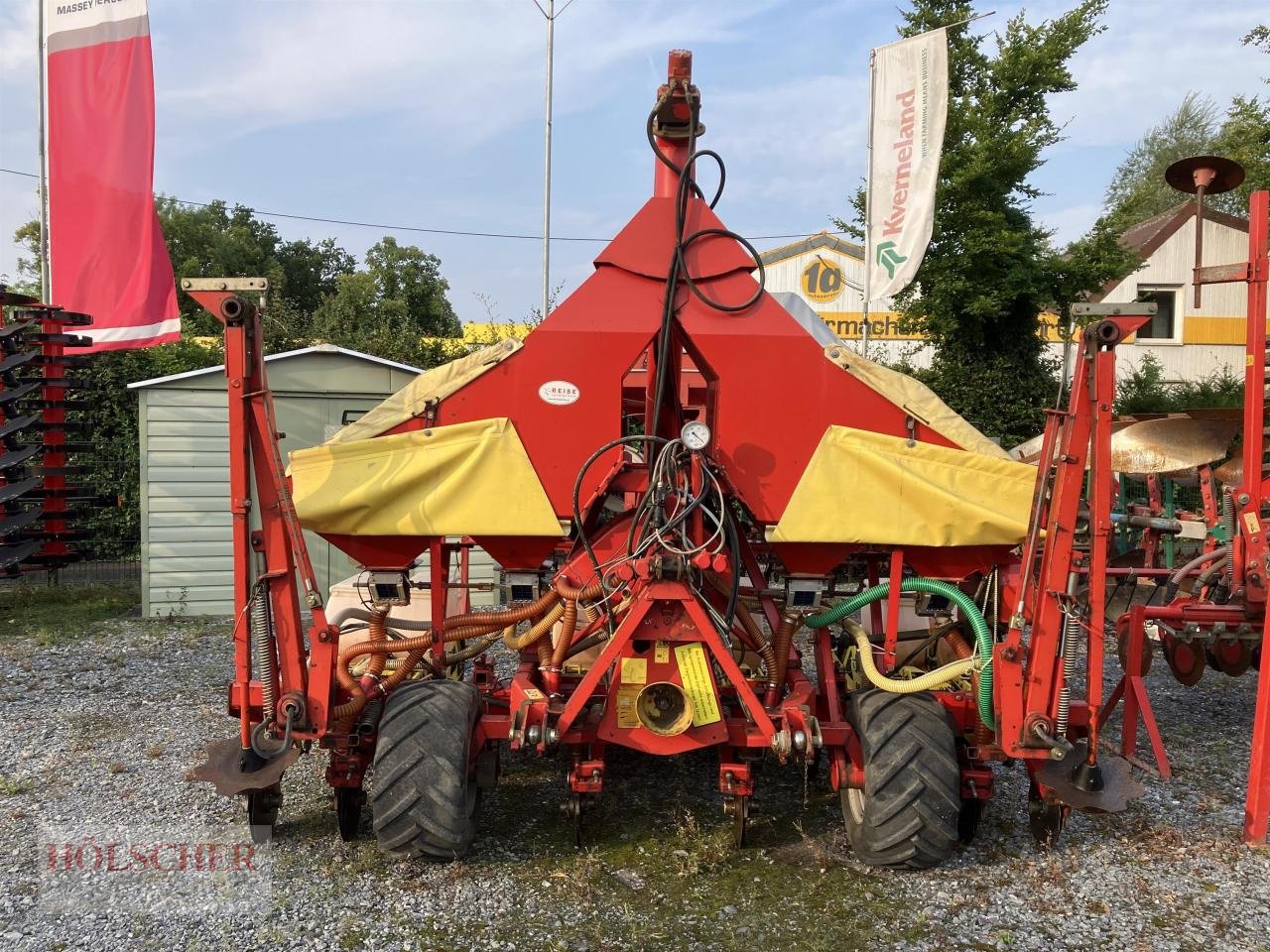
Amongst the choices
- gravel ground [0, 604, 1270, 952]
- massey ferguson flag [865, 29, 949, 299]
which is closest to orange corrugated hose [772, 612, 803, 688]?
gravel ground [0, 604, 1270, 952]

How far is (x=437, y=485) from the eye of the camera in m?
4.19

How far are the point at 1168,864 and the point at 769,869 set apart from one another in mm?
1789

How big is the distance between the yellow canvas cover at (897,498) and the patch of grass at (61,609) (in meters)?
7.33

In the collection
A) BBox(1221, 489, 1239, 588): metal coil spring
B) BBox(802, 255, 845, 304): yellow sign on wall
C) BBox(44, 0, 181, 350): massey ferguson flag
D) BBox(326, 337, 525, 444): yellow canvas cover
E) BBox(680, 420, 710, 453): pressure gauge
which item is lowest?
BBox(1221, 489, 1239, 588): metal coil spring

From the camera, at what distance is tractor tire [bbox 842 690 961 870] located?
3.80m

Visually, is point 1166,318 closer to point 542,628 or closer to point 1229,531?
point 1229,531

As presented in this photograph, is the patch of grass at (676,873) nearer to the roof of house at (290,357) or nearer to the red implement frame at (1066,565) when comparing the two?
the red implement frame at (1066,565)

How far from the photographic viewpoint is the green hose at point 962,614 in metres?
4.00

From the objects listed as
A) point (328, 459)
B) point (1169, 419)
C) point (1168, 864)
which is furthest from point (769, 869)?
point (1169, 419)

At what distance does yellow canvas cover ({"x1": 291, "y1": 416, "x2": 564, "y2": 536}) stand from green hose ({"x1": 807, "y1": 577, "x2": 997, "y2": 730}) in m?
1.43

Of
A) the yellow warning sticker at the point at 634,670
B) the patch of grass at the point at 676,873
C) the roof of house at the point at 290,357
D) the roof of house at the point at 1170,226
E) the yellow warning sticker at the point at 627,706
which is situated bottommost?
the patch of grass at the point at 676,873

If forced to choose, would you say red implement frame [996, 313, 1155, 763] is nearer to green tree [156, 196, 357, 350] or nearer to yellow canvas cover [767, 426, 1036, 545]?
yellow canvas cover [767, 426, 1036, 545]

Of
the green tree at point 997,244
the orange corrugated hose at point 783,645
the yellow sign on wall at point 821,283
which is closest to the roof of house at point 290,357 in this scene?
the orange corrugated hose at point 783,645

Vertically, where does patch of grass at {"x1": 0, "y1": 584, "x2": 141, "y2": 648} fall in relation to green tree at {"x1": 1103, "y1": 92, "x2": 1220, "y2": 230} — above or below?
below
